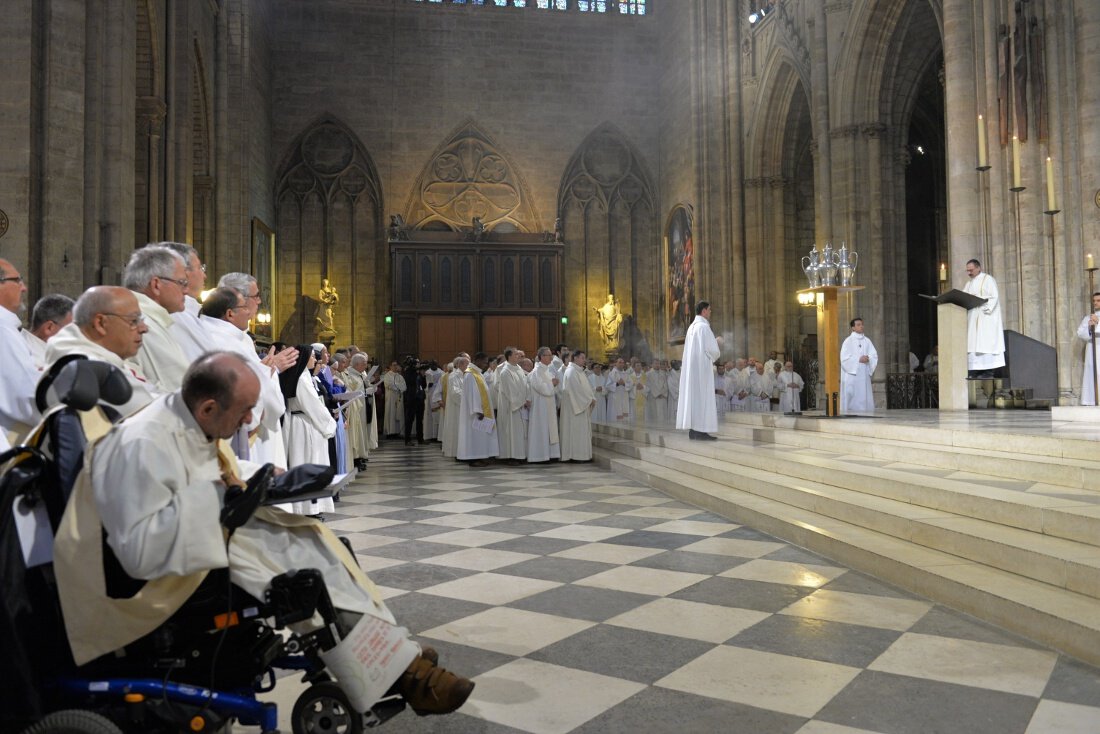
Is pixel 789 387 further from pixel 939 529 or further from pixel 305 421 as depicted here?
pixel 939 529

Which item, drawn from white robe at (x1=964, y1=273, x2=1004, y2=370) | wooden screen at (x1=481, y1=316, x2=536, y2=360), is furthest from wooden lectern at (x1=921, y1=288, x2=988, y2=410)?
wooden screen at (x1=481, y1=316, x2=536, y2=360)

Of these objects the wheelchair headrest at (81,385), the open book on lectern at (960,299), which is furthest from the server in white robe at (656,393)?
the wheelchair headrest at (81,385)

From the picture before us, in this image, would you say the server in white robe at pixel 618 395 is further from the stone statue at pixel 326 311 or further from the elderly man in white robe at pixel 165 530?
the elderly man in white robe at pixel 165 530

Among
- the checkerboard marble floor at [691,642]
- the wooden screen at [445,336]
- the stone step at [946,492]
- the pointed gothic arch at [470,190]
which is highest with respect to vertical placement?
the pointed gothic arch at [470,190]

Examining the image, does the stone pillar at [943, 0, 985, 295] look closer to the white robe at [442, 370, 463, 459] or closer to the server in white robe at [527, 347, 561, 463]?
the server in white robe at [527, 347, 561, 463]

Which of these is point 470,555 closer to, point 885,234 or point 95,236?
point 95,236

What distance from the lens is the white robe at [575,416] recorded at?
1261cm

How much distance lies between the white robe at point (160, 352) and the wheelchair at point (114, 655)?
1361 mm

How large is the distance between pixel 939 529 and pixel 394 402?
55.9 ft

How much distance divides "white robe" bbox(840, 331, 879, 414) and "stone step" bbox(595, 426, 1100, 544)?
4454 millimetres

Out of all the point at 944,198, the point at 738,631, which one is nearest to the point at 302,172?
the point at 944,198

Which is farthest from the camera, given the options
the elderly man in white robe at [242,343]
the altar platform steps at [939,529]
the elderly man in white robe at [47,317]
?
the elderly man in white robe at [47,317]

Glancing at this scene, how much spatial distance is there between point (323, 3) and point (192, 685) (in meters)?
26.9

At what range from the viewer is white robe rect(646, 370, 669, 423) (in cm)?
1952
